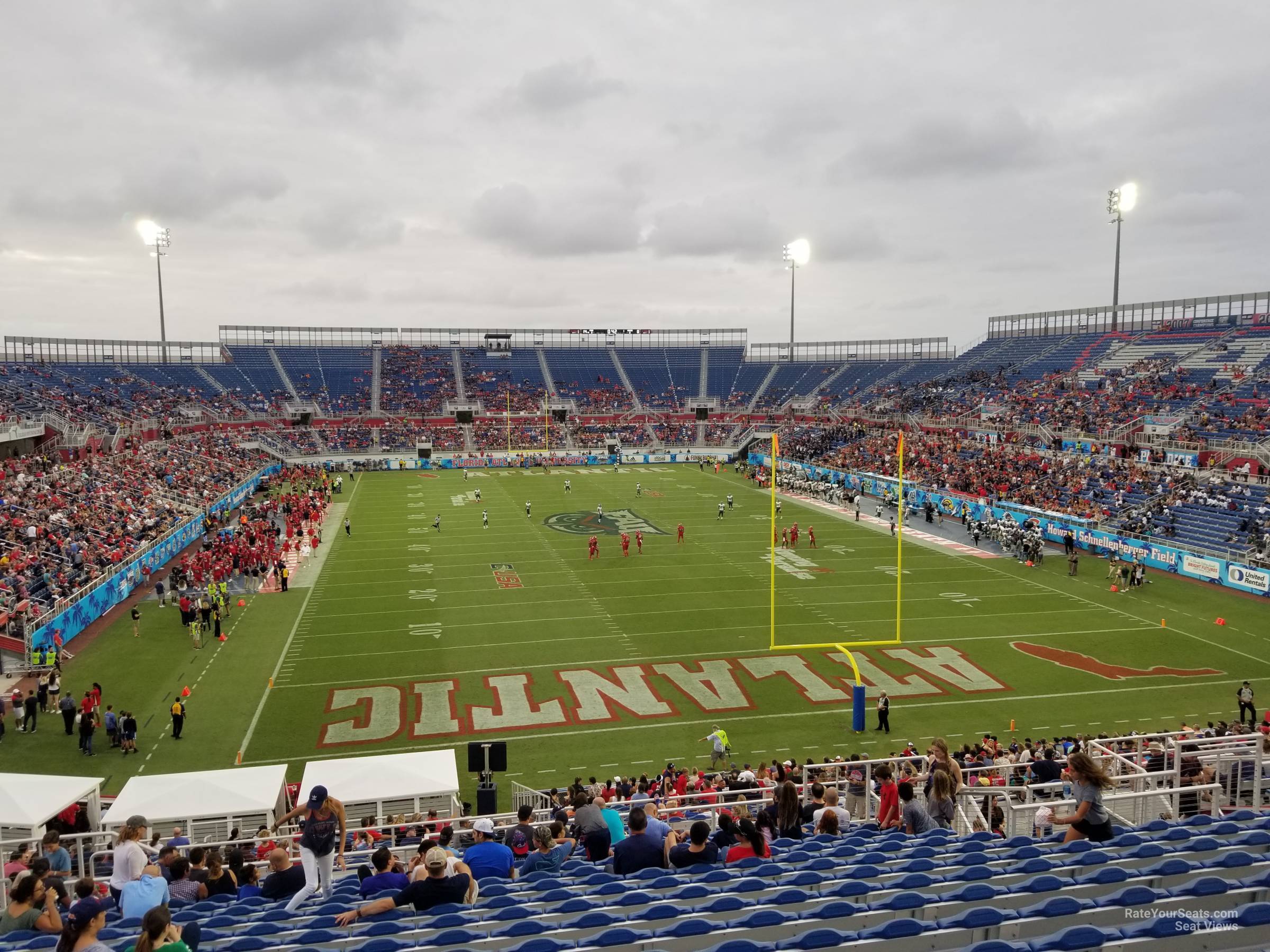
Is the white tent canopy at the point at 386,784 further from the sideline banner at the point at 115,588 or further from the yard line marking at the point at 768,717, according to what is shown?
the sideline banner at the point at 115,588

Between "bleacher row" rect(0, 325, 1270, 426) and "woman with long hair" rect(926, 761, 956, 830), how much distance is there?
132 ft

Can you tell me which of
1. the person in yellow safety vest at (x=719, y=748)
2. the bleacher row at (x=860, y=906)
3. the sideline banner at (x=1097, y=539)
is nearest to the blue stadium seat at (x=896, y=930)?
the bleacher row at (x=860, y=906)

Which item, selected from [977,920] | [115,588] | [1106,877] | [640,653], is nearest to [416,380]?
[115,588]

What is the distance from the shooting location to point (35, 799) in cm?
1183

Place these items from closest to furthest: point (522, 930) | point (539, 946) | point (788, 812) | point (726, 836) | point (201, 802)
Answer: point (539, 946) → point (522, 930) → point (726, 836) → point (788, 812) → point (201, 802)

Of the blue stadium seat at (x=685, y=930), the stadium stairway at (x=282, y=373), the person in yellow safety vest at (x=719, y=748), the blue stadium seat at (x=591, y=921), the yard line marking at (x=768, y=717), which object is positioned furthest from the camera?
the stadium stairway at (x=282, y=373)

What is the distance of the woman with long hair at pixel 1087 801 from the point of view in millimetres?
7176

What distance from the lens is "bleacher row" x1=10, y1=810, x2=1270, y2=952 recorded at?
5.49 meters

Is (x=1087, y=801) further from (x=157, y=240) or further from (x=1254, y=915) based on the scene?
(x=157, y=240)

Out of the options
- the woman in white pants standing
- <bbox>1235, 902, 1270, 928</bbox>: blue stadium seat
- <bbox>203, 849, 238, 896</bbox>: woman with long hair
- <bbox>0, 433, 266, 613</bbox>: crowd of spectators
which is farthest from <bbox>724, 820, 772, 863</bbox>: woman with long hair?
<bbox>0, 433, 266, 613</bbox>: crowd of spectators

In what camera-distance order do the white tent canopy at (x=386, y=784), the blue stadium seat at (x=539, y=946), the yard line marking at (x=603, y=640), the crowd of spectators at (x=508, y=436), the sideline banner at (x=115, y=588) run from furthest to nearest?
the crowd of spectators at (x=508, y=436)
the sideline banner at (x=115, y=588)
the yard line marking at (x=603, y=640)
the white tent canopy at (x=386, y=784)
the blue stadium seat at (x=539, y=946)

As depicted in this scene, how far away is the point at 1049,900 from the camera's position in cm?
570

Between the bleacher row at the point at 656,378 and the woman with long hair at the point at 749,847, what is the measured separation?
139 ft

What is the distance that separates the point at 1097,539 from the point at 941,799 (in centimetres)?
3109
